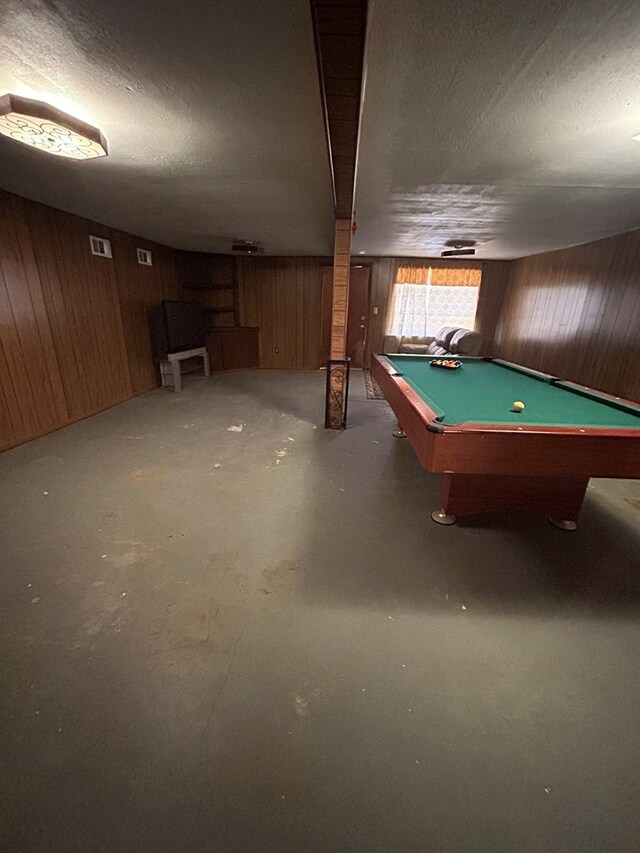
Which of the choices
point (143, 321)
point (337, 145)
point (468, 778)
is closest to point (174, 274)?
point (143, 321)

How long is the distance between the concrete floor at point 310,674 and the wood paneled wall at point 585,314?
2.33m

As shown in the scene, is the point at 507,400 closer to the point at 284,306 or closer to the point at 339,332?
the point at 339,332

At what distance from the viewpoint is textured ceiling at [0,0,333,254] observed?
1.10 m

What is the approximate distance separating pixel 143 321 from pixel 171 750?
199 inches

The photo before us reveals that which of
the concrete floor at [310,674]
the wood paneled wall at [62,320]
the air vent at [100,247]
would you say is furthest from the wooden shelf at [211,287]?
the concrete floor at [310,674]

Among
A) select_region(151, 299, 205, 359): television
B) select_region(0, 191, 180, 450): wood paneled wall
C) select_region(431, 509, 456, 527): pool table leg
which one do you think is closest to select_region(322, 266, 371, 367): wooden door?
select_region(151, 299, 205, 359): television

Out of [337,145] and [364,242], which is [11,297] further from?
[364,242]

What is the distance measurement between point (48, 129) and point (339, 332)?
246 cm

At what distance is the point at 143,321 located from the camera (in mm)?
4918

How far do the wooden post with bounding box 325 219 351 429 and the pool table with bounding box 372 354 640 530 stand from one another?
1.98 feet

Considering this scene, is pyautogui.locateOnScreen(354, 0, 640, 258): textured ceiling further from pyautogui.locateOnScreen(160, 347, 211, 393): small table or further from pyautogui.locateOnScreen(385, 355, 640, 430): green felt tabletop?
pyautogui.locateOnScreen(160, 347, 211, 393): small table

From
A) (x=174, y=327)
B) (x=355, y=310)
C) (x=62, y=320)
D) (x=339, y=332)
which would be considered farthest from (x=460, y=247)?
(x=62, y=320)

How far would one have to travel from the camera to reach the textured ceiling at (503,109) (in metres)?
1.09

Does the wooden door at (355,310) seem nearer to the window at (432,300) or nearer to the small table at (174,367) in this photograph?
the window at (432,300)
